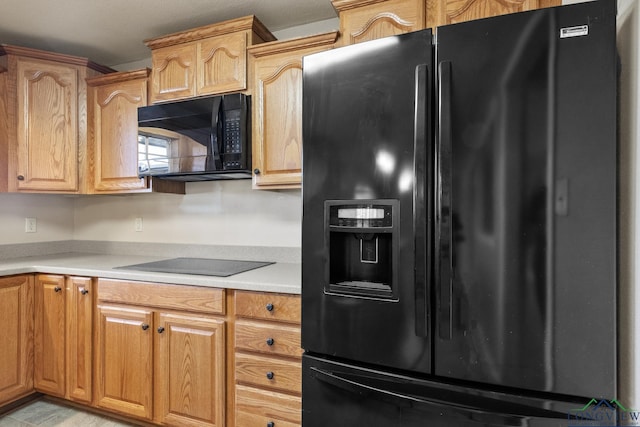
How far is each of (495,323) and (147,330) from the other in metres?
1.63

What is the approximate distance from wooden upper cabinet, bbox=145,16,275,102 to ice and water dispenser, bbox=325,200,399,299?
45.8 inches

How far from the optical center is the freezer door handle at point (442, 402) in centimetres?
93

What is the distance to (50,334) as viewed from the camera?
6.77ft

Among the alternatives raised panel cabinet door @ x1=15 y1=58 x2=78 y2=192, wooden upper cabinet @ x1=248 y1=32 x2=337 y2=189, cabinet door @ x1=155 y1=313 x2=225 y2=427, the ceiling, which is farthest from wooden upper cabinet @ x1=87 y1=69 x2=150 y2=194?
cabinet door @ x1=155 y1=313 x2=225 y2=427

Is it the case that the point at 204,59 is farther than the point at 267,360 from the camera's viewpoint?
Yes

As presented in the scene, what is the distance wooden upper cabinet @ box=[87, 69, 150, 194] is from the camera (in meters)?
2.23

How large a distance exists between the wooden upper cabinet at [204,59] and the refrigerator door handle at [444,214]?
49.5 inches

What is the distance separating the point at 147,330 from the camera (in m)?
1.78

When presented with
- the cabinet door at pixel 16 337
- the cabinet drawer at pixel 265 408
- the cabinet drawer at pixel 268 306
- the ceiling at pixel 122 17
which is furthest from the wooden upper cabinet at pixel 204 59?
the cabinet drawer at pixel 265 408

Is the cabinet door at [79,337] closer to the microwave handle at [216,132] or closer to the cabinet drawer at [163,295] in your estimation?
the cabinet drawer at [163,295]

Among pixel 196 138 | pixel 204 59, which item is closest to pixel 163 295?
pixel 196 138

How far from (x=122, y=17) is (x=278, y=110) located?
114 cm

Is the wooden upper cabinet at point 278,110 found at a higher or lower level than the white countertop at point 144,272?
higher

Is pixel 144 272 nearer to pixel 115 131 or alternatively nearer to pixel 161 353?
pixel 161 353
